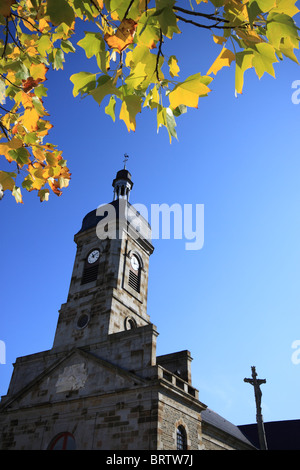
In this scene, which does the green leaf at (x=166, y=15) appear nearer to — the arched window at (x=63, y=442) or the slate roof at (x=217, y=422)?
the arched window at (x=63, y=442)

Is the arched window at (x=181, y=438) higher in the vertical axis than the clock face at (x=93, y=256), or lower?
lower

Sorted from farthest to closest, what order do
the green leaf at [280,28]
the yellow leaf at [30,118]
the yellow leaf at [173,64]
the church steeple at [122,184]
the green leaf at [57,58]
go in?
1. the church steeple at [122,184]
2. the green leaf at [57,58]
3. the yellow leaf at [30,118]
4. the yellow leaf at [173,64]
5. the green leaf at [280,28]

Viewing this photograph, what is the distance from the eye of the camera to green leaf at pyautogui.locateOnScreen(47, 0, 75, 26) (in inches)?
91.3

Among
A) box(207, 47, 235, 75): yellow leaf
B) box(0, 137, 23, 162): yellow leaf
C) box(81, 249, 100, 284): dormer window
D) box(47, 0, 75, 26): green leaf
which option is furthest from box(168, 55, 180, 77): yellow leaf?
box(81, 249, 100, 284): dormer window

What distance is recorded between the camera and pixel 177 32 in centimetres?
223

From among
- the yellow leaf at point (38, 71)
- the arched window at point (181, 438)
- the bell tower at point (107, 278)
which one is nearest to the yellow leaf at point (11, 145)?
the yellow leaf at point (38, 71)

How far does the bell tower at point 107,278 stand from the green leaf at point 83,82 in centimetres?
1761

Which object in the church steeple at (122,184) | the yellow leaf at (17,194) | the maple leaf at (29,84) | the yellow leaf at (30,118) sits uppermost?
the church steeple at (122,184)

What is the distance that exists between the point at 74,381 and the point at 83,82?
17.7 m

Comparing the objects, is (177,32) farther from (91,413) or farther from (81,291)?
(81,291)

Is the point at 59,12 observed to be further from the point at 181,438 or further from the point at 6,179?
the point at 181,438

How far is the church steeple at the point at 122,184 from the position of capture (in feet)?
91.8
